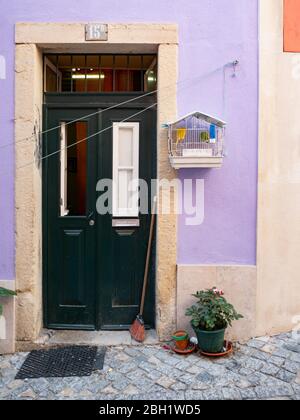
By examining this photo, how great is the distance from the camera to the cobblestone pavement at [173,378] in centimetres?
345

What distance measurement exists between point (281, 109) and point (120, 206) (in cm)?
211

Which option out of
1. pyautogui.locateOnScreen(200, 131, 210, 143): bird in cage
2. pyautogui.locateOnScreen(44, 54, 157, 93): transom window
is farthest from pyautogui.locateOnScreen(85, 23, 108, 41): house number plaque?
pyautogui.locateOnScreen(200, 131, 210, 143): bird in cage

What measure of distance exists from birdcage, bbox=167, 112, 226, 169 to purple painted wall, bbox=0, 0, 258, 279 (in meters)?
0.25

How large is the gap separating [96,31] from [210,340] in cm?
341

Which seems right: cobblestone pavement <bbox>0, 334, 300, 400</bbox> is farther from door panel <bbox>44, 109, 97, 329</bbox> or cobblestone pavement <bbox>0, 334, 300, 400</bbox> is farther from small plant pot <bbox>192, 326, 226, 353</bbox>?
door panel <bbox>44, 109, 97, 329</bbox>

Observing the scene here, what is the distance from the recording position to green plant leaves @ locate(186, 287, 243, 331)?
400 centimetres

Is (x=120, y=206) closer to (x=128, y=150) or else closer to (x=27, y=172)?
(x=128, y=150)

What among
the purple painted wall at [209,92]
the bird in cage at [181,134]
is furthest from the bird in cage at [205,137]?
the purple painted wall at [209,92]

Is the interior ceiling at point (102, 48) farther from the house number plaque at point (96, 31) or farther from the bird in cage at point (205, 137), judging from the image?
the bird in cage at point (205, 137)

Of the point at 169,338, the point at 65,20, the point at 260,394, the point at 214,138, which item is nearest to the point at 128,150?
the point at 214,138

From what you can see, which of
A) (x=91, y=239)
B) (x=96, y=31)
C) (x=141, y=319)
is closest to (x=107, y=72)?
(x=96, y=31)

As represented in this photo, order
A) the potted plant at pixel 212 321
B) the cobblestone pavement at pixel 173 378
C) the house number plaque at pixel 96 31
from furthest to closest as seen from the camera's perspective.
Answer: the house number plaque at pixel 96 31
the potted plant at pixel 212 321
the cobblestone pavement at pixel 173 378

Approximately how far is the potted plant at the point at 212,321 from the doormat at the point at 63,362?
102cm

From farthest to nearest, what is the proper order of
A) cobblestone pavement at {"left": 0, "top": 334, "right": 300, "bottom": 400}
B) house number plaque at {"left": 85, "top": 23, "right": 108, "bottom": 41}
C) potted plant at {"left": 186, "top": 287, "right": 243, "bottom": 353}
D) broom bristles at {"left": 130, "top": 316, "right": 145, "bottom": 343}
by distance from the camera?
broom bristles at {"left": 130, "top": 316, "right": 145, "bottom": 343} < house number plaque at {"left": 85, "top": 23, "right": 108, "bottom": 41} < potted plant at {"left": 186, "top": 287, "right": 243, "bottom": 353} < cobblestone pavement at {"left": 0, "top": 334, "right": 300, "bottom": 400}
